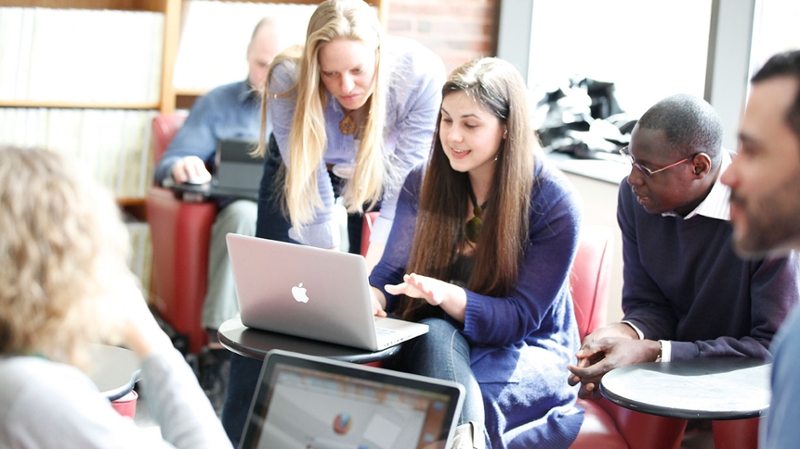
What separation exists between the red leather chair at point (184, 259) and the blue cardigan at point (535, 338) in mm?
1646

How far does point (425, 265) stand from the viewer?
2.27m

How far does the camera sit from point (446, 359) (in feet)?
6.62

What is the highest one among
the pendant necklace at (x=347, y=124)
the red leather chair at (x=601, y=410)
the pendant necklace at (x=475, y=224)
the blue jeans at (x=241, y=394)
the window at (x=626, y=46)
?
the window at (x=626, y=46)

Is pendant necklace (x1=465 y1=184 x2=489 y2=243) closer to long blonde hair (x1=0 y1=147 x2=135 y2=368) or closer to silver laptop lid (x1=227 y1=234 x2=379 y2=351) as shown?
silver laptop lid (x1=227 y1=234 x2=379 y2=351)

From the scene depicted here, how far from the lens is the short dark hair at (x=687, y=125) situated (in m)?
2.02

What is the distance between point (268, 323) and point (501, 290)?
0.55 metres

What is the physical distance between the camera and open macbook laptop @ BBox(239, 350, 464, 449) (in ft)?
4.29

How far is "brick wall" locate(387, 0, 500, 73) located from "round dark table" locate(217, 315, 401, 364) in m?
2.38

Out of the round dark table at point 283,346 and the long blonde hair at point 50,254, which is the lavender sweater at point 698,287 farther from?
the long blonde hair at point 50,254

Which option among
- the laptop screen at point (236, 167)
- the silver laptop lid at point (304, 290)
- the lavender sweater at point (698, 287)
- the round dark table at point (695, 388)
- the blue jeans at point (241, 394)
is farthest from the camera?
the laptop screen at point (236, 167)

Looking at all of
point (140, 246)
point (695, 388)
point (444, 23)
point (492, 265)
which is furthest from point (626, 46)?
point (695, 388)

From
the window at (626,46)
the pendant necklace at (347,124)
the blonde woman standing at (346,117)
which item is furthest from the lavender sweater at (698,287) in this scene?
the window at (626,46)

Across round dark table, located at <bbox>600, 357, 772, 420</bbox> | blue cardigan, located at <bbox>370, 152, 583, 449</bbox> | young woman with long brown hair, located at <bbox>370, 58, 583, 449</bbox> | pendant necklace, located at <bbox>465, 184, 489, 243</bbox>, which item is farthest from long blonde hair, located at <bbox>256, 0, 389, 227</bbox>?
round dark table, located at <bbox>600, 357, 772, 420</bbox>

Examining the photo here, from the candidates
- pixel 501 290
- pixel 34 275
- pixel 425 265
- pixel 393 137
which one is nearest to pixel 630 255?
pixel 501 290
